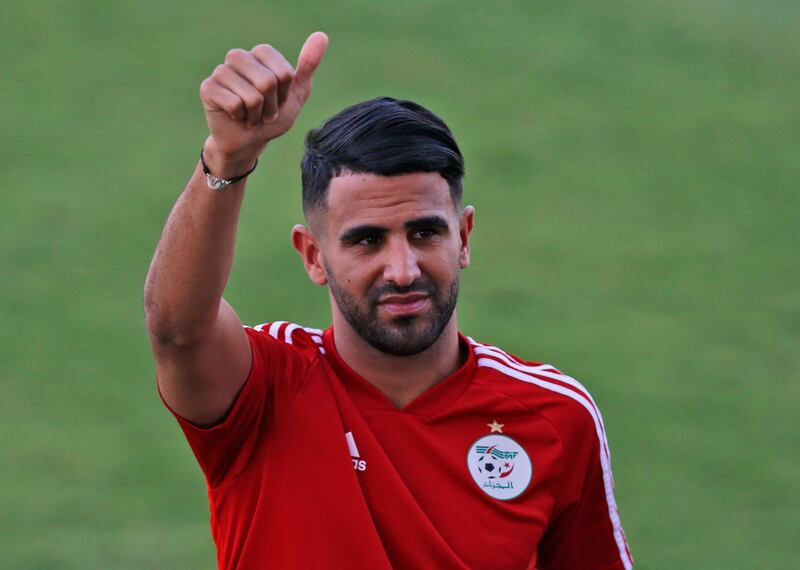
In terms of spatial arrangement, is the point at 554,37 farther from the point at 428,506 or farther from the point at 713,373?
the point at 428,506

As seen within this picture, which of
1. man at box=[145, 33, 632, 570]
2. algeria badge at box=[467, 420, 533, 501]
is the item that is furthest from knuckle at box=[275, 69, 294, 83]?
algeria badge at box=[467, 420, 533, 501]

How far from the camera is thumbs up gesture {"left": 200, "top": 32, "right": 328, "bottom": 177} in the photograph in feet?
A: 9.37

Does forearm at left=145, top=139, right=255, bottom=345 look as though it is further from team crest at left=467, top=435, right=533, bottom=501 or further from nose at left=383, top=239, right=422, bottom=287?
team crest at left=467, top=435, right=533, bottom=501

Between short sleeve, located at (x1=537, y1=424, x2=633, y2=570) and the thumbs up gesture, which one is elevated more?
the thumbs up gesture

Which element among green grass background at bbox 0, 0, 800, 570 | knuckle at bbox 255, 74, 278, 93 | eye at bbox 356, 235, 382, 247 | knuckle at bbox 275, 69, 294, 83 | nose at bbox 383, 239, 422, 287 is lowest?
nose at bbox 383, 239, 422, 287

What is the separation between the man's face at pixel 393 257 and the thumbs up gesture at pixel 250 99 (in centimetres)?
50

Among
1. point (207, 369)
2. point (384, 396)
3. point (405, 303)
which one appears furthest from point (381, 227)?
point (207, 369)

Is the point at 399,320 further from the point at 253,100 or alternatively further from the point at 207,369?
the point at 253,100

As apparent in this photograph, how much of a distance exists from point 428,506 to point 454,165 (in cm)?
85

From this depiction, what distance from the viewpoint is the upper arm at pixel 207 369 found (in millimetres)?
3234

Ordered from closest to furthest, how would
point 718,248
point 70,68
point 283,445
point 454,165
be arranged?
point 283,445 < point 454,165 < point 718,248 < point 70,68

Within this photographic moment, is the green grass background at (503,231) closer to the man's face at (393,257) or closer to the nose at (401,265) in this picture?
the man's face at (393,257)

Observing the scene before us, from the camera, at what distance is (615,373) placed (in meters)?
8.95

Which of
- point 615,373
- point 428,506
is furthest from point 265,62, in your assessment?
point 615,373
